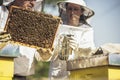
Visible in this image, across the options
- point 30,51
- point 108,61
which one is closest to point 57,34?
point 30,51

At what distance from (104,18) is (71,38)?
59 centimetres

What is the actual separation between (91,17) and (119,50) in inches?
22.2

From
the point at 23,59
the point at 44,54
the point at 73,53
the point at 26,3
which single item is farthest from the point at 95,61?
the point at 26,3

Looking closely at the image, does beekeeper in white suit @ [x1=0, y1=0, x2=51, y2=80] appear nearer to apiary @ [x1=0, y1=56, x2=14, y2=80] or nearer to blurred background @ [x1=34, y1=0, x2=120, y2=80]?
apiary @ [x1=0, y1=56, x2=14, y2=80]

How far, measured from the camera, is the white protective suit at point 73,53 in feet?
13.4

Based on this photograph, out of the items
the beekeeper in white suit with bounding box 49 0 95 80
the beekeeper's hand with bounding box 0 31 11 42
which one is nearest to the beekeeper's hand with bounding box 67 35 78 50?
the beekeeper in white suit with bounding box 49 0 95 80

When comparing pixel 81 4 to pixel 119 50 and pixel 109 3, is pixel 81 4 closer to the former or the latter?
pixel 109 3

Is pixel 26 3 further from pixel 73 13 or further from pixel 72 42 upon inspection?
pixel 72 42

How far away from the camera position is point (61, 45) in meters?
4.13

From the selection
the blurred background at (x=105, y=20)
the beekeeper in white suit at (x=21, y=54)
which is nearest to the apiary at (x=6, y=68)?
the beekeeper in white suit at (x=21, y=54)

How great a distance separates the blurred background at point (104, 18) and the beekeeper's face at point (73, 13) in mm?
159

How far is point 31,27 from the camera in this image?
158 inches

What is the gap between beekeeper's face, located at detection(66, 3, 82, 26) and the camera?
14.0ft

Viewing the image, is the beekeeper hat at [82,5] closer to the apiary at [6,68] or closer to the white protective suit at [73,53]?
the white protective suit at [73,53]
